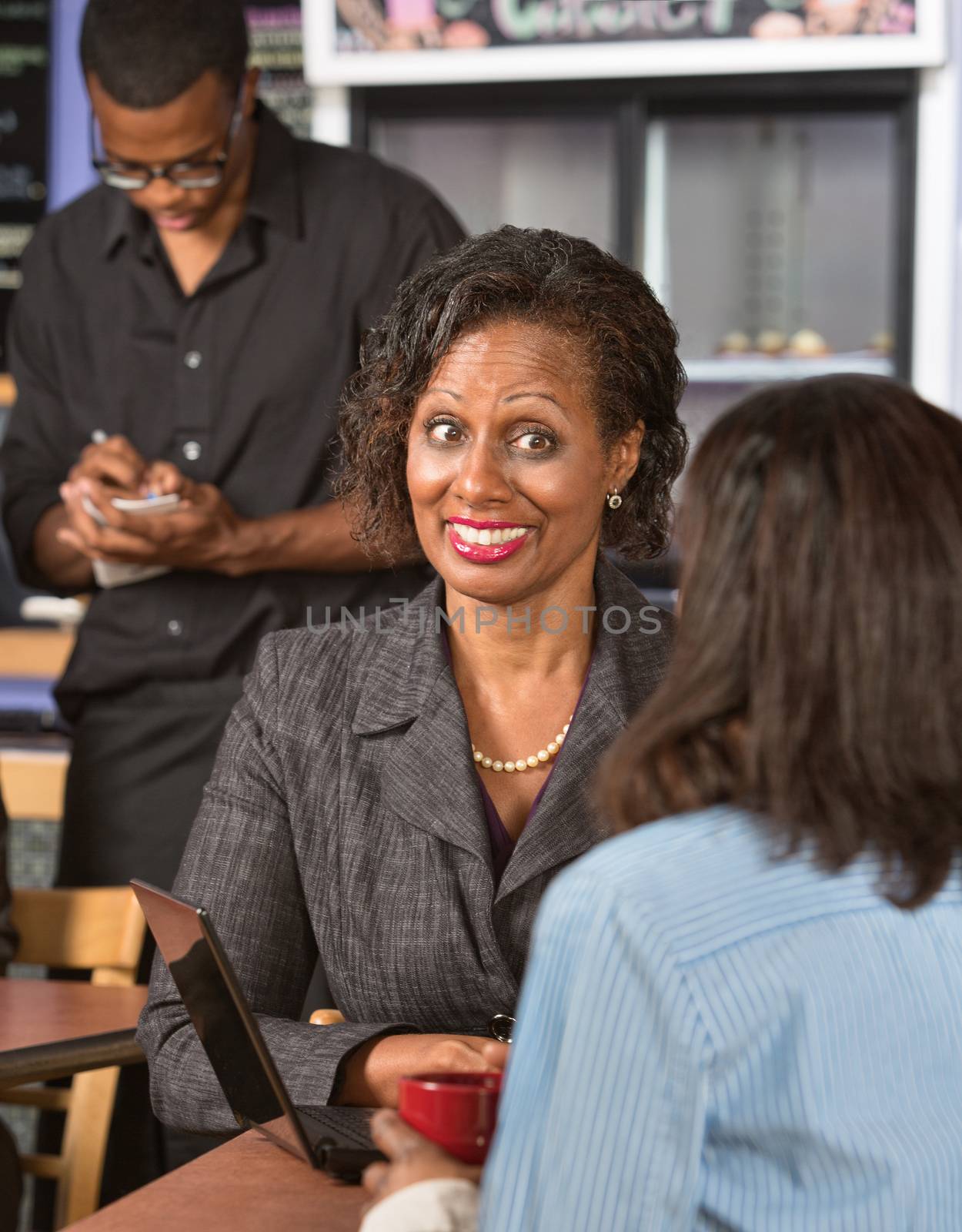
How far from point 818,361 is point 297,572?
200 centimetres

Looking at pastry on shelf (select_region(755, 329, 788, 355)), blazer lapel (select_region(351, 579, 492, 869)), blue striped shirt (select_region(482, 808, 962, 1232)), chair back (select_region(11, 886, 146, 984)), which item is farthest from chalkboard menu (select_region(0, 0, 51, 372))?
blue striped shirt (select_region(482, 808, 962, 1232))

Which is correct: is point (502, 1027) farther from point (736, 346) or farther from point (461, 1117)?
point (736, 346)

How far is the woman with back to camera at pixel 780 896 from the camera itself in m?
0.84

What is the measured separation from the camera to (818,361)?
13.2 feet

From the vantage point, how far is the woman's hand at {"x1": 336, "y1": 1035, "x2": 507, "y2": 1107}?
1324 millimetres

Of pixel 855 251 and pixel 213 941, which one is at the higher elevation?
pixel 855 251

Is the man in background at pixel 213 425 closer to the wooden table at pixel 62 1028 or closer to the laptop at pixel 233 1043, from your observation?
the wooden table at pixel 62 1028

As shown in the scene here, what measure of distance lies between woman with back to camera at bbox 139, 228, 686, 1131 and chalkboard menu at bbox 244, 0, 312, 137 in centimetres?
241

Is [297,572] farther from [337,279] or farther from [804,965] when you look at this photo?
[804,965]

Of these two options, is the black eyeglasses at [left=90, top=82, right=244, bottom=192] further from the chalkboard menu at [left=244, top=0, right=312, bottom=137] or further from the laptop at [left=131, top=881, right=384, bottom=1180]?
the chalkboard menu at [left=244, top=0, right=312, bottom=137]

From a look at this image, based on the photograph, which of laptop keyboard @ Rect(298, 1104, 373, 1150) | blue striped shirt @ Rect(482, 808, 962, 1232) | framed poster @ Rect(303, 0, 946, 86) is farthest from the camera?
framed poster @ Rect(303, 0, 946, 86)

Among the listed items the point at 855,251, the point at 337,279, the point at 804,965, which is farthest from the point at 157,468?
the point at 855,251

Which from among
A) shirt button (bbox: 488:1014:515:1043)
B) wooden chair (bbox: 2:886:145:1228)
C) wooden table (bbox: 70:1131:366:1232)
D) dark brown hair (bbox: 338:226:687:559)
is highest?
dark brown hair (bbox: 338:226:687:559)

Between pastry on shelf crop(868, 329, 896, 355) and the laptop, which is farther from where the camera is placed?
pastry on shelf crop(868, 329, 896, 355)
